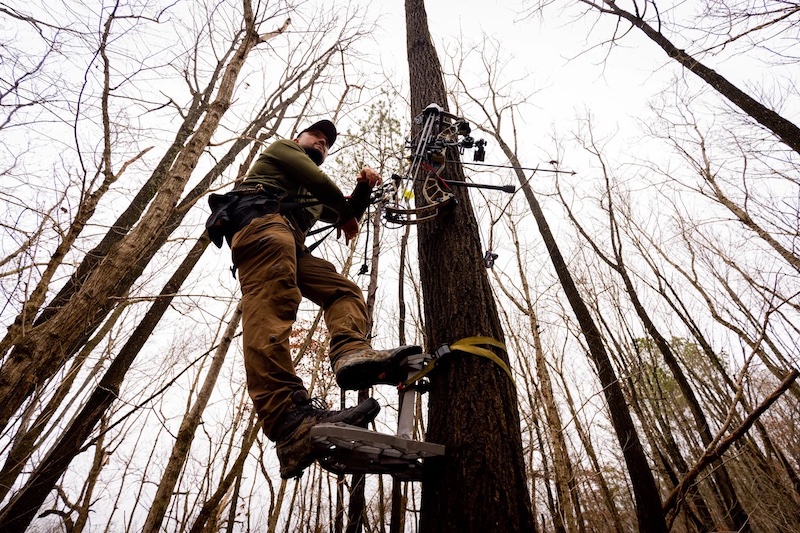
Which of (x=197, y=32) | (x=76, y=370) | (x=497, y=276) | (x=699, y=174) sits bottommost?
(x=76, y=370)

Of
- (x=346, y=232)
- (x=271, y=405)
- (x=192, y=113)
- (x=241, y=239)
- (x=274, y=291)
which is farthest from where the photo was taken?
(x=192, y=113)

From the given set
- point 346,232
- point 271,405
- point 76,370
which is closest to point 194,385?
point 76,370

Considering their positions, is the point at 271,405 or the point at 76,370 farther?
the point at 76,370

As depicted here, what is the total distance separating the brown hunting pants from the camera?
182cm

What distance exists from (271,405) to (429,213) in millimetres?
1834

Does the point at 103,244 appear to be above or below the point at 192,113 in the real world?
below

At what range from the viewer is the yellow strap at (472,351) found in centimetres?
198

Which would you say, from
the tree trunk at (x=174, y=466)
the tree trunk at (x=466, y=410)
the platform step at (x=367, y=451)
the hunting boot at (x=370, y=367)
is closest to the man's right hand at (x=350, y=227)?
the tree trunk at (x=466, y=410)

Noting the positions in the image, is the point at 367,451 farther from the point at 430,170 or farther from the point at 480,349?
the point at 430,170

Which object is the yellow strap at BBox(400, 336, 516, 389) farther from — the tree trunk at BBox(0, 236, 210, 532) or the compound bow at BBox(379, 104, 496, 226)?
the tree trunk at BBox(0, 236, 210, 532)

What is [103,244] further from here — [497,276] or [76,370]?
[497,276]

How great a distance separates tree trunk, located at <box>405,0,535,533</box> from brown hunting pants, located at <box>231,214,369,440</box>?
507 mm

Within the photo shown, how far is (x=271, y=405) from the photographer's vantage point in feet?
5.74

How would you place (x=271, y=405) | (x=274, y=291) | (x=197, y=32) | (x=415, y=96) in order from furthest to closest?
1. (x=197, y=32)
2. (x=415, y=96)
3. (x=274, y=291)
4. (x=271, y=405)
